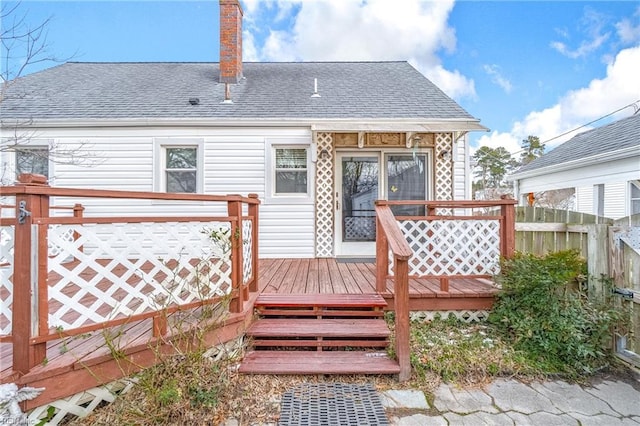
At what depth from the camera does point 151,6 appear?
797 cm

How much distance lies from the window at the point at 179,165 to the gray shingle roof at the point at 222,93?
0.58 metres

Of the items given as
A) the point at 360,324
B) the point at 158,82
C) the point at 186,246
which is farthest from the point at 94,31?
the point at 360,324

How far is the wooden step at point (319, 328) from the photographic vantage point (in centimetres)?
267

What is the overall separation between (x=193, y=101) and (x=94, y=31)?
467cm

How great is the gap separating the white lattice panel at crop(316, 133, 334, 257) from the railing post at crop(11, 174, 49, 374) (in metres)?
4.32

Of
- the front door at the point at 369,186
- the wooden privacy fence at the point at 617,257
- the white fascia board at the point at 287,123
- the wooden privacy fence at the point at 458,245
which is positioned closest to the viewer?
the wooden privacy fence at the point at 617,257

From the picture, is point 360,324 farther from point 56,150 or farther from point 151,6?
point 151,6

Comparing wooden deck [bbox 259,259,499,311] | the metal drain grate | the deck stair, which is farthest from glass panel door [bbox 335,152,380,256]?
the metal drain grate

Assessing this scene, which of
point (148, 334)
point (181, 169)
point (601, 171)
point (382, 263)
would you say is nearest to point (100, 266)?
point (148, 334)

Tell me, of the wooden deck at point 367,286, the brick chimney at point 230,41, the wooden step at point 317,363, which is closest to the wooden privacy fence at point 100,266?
the wooden step at point 317,363

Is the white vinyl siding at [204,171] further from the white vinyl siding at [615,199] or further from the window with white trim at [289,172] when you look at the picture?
the white vinyl siding at [615,199]

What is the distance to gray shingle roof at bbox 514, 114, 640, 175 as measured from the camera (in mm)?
7809

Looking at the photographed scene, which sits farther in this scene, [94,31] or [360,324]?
[94,31]

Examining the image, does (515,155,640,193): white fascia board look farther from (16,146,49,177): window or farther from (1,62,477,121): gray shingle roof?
(16,146,49,177): window
